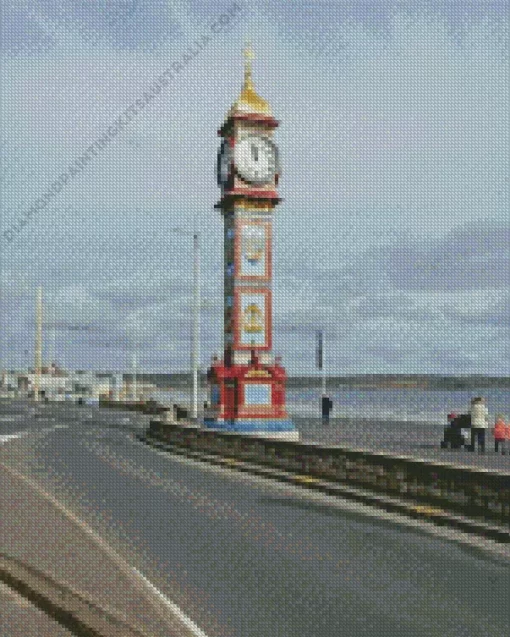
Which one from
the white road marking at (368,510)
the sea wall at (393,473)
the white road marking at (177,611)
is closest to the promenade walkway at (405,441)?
the sea wall at (393,473)

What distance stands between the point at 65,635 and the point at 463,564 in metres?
6.61

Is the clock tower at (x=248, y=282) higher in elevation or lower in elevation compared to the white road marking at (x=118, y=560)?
higher

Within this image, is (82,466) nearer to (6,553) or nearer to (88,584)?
(6,553)

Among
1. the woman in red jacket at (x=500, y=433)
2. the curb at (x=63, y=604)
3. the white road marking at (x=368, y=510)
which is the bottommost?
the white road marking at (x=368, y=510)

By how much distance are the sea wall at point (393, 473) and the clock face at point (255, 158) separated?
1703 centimetres

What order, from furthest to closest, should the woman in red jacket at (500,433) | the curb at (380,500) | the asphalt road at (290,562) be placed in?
the woman in red jacket at (500,433) → the curb at (380,500) → the asphalt road at (290,562)

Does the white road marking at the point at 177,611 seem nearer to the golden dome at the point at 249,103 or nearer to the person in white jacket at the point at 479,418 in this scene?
the person in white jacket at the point at 479,418

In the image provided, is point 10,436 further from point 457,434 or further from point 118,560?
point 118,560

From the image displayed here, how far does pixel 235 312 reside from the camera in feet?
145

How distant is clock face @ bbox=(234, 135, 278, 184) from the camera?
4562 centimetres

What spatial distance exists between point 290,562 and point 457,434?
23.1m

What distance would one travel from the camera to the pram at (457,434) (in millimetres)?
35594

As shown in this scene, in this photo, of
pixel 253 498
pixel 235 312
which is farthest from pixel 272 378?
pixel 253 498

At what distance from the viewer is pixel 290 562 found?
13609 millimetres
